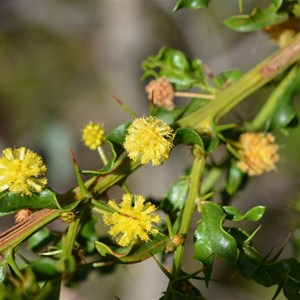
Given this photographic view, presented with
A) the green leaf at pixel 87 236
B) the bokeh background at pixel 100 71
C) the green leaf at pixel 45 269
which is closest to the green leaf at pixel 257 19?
the green leaf at pixel 87 236

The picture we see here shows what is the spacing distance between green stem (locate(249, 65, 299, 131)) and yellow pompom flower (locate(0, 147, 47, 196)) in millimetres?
727

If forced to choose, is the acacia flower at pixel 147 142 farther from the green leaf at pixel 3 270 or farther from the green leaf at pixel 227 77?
the green leaf at pixel 227 77

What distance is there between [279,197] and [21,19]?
8.34ft

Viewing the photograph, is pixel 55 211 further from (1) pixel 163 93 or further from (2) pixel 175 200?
(1) pixel 163 93

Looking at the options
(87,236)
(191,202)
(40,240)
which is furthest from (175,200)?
(40,240)

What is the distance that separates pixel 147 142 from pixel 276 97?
0.60 meters

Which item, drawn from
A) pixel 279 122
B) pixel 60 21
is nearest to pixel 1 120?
pixel 60 21

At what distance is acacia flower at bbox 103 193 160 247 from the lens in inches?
37.4

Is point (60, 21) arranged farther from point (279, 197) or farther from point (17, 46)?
point (279, 197)

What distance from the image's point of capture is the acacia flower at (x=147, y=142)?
99 cm

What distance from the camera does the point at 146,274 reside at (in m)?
3.43

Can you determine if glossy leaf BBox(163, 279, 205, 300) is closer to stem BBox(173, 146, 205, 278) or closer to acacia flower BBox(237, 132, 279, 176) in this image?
stem BBox(173, 146, 205, 278)

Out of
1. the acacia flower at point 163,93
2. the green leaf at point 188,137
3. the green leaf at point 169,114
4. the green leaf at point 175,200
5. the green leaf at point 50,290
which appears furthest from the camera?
the acacia flower at point 163,93

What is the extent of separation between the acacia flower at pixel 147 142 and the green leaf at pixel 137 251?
15 cm
